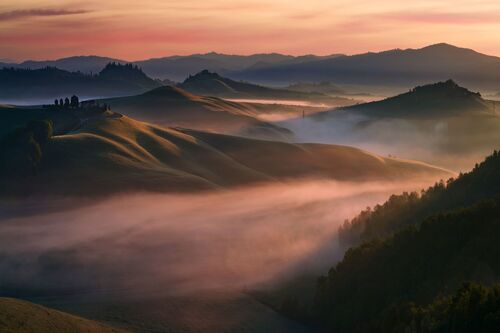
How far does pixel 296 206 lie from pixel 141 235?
4820cm

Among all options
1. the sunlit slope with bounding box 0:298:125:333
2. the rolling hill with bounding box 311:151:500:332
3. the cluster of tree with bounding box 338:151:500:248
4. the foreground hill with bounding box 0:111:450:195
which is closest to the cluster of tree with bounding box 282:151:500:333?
the rolling hill with bounding box 311:151:500:332

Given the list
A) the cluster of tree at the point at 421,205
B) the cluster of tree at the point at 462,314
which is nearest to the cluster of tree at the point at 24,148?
the cluster of tree at the point at 421,205

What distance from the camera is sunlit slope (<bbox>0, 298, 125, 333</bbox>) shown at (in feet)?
213

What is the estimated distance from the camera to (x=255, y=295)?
100m

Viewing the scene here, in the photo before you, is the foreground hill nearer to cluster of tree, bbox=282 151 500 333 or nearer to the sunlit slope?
cluster of tree, bbox=282 151 500 333

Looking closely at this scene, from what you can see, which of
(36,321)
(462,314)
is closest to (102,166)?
(36,321)

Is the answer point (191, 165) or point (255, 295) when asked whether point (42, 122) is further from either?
point (255, 295)

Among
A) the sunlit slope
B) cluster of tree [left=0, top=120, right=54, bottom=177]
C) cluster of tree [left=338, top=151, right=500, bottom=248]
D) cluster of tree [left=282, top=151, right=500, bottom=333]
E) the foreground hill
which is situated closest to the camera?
the sunlit slope

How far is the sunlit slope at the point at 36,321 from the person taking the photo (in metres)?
64.8

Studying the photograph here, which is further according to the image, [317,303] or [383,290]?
[317,303]

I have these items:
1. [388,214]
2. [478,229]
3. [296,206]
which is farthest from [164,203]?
[478,229]

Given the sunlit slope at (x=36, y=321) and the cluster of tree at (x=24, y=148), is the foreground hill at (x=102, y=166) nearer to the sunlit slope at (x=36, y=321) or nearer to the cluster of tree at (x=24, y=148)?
the cluster of tree at (x=24, y=148)

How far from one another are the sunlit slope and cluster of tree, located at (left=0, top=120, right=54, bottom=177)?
95986 mm

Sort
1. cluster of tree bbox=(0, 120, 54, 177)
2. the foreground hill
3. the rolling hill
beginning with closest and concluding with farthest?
the rolling hill → the foreground hill → cluster of tree bbox=(0, 120, 54, 177)
